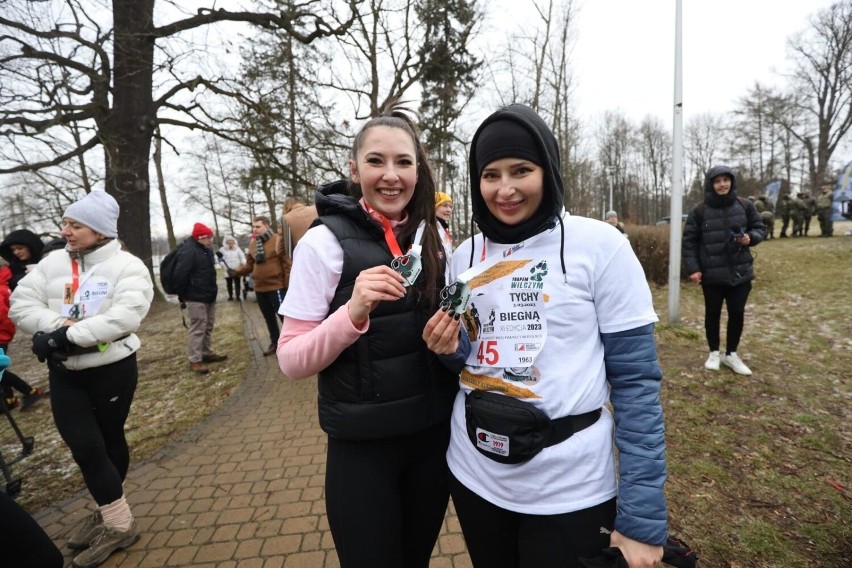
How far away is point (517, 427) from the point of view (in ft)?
4.03

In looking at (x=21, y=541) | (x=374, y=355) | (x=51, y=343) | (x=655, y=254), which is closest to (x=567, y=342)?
(x=374, y=355)

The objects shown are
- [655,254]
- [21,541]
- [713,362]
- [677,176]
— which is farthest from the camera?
[655,254]

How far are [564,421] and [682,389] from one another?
13.9ft

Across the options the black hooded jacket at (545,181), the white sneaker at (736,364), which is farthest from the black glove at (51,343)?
the white sneaker at (736,364)

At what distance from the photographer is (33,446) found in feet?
13.9

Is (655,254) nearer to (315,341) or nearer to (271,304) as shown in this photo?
(271,304)

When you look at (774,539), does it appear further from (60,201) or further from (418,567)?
(60,201)

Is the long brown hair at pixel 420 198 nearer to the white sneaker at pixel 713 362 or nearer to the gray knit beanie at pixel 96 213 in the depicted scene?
the gray knit beanie at pixel 96 213

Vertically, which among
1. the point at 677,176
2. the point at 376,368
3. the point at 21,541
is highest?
the point at 677,176

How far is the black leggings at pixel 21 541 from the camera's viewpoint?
163 cm

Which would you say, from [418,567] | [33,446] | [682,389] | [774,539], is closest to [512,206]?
[418,567]

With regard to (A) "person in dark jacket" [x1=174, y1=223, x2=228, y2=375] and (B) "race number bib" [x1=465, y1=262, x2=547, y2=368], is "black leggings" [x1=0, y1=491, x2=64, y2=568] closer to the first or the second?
(B) "race number bib" [x1=465, y1=262, x2=547, y2=368]

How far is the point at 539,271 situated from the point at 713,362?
4987 millimetres

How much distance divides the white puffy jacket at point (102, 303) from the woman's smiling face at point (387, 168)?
74.2 inches
